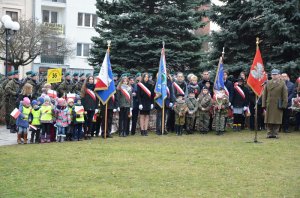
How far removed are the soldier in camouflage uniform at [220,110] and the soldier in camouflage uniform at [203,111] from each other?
11.8 inches

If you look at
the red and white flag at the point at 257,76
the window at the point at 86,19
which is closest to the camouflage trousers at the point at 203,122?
the red and white flag at the point at 257,76

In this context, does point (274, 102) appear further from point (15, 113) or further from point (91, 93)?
point (15, 113)

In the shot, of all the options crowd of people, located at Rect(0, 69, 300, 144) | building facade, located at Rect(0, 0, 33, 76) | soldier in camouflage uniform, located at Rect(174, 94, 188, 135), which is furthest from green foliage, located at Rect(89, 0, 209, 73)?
building facade, located at Rect(0, 0, 33, 76)

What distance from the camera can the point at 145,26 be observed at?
25.7 metres

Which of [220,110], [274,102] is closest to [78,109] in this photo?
[220,110]

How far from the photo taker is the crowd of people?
54.1 ft

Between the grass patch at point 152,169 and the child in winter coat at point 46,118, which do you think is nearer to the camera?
the grass patch at point 152,169

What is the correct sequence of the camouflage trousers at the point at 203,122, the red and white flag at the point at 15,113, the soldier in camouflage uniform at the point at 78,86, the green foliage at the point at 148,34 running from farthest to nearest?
the green foliage at the point at 148,34, the soldier in camouflage uniform at the point at 78,86, the camouflage trousers at the point at 203,122, the red and white flag at the point at 15,113

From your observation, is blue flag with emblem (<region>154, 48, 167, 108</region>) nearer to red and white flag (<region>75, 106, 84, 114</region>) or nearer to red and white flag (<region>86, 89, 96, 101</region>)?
red and white flag (<region>86, 89, 96, 101</region>)

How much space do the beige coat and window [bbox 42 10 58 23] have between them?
1550 inches

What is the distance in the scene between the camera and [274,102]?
17.6 meters

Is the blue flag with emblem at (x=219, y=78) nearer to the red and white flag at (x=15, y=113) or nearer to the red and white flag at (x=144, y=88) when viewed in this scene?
the red and white flag at (x=144, y=88)

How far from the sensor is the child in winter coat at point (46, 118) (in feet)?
53.3

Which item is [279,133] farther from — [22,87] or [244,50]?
[22,87]
